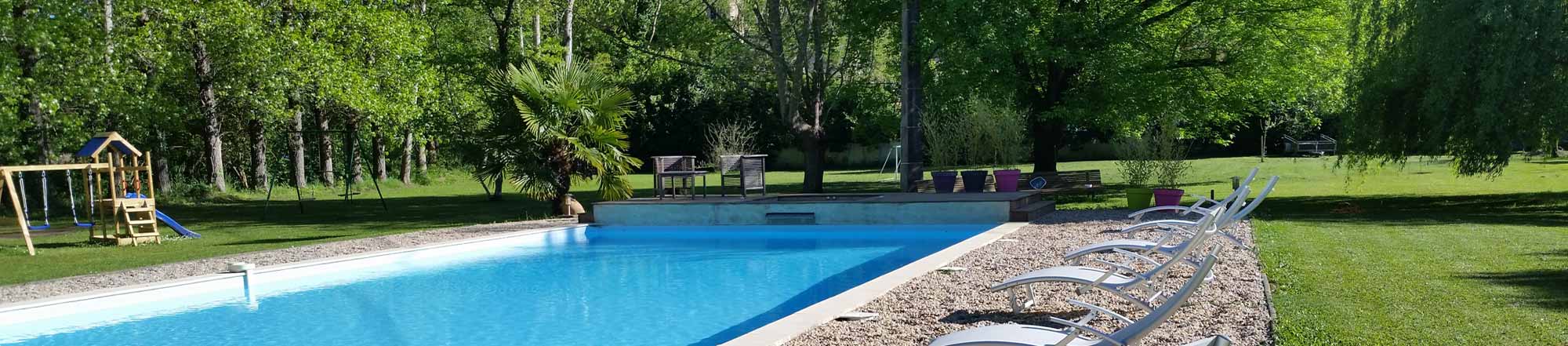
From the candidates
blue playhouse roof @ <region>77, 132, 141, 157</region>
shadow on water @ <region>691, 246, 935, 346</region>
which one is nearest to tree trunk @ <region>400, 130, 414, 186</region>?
blue playhouse roof @ <region>77, 132, 141, 157</region>

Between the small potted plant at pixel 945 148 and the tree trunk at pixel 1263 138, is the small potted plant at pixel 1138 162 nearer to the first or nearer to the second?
the small potted plant at pixel 945 148

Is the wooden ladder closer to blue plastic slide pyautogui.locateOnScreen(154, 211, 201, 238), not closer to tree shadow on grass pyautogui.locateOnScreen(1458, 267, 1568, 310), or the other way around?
blue plastic slide pyautogui.locateOnScreen(154, 211, 201, 238)

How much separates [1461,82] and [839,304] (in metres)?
11.1

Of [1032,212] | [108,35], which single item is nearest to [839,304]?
[1032,212]

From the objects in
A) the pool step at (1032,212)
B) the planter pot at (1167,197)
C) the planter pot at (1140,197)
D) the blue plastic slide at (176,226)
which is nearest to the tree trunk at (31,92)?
the blue plastic slide at (176,226)

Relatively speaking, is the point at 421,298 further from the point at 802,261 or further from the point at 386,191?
the point at 386,191

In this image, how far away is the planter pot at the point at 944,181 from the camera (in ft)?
56.8

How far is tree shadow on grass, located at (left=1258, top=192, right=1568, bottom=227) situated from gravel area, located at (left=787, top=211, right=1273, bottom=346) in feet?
17.2

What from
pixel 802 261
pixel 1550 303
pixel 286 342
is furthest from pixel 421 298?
pixel 1550 303

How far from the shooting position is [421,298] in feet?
30.6

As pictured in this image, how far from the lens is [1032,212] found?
14086mm

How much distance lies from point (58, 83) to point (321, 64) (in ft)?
14.6

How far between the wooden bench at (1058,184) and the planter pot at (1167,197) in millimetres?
2625

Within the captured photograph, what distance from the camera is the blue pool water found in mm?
7668
